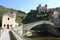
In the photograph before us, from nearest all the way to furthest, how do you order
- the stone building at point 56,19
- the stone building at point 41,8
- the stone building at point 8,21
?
the stone building at point 8,21 < the stone building at point 56,19 < the stone building at point 41,8

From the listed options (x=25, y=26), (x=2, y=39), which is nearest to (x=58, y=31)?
(x=25, y=26)

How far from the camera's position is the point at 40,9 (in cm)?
10569

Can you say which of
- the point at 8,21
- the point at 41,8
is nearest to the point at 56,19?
the point at 8,21

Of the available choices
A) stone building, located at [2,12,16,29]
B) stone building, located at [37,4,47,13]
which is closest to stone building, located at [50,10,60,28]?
stone building, located at [2,12,16,29]

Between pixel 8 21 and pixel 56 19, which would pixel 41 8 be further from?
pixel 8 21

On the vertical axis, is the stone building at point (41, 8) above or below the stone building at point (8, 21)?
above

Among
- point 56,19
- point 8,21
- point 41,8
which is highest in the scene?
point 41,8

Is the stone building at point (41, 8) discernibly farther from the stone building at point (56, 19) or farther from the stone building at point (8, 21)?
the stone building at point (8, 21)

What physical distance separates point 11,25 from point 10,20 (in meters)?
1.26

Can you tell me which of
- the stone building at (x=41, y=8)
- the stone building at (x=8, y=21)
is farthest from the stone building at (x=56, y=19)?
the stone building at (x=41, y=8)

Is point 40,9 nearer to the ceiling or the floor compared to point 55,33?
nearer to the ceiling

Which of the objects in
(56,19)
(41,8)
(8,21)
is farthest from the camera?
(41,8)

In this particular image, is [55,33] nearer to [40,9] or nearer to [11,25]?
[11,25]

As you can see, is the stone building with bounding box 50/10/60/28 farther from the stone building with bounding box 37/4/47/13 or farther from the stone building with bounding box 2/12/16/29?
the stone building with bounding box 37/4/47/13
